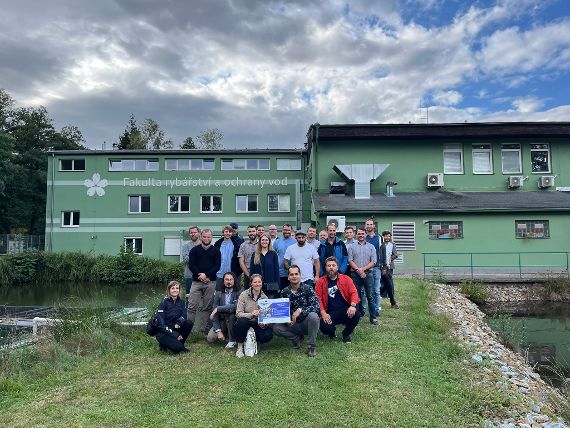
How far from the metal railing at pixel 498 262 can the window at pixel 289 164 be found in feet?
39.2

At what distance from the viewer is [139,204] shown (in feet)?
88.7

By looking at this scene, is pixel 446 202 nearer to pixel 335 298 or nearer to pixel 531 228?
pixel 531 228

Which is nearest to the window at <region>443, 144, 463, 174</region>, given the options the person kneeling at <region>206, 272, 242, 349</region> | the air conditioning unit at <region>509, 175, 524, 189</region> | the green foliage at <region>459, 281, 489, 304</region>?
the air conditioning unit at <region>509, 175, 524, 189</region>

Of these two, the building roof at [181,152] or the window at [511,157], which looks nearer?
the window at [511,157]

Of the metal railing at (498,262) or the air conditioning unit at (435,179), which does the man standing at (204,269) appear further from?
the air conditioning unit at (435,179)

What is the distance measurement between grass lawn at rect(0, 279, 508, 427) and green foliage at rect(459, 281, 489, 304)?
27.5 ft

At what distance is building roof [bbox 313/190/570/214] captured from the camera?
57.1 ft

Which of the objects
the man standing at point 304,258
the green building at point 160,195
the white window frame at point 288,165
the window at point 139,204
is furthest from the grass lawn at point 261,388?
the window at point 139,204

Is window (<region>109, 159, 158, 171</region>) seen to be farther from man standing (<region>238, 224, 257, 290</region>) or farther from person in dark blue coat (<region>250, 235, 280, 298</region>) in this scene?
person in dark blue coat (<region>250, 235, 280, 298</region>)

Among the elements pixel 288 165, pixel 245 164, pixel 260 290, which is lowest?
pixel 260 290

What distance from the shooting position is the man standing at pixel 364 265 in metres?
7.91

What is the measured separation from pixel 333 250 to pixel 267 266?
4.95 feet

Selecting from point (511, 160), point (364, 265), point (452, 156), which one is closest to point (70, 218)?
point (452, 156)

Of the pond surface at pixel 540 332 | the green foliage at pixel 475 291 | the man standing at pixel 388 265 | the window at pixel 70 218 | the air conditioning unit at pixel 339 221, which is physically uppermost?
the window at pixel 70 218
